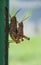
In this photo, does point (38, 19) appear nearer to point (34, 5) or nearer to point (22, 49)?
point (34, 5)

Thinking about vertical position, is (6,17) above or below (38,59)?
above

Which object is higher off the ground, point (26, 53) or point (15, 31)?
point (15, 31)

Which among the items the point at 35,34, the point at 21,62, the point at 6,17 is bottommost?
the point at 21,62

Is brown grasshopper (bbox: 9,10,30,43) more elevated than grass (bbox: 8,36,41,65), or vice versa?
brown grasshopper (bbox: 9,10,30,43)

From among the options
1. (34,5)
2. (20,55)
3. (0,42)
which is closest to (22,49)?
(20,55)

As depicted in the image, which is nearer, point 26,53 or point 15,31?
point 15,31

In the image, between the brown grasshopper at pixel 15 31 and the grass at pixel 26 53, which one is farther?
the grass at pixel 26 53

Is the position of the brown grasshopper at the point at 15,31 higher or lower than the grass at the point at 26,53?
higher

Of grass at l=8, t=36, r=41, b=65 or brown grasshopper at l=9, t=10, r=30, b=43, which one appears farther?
grass at l=8, t=36, r=41, b=65
